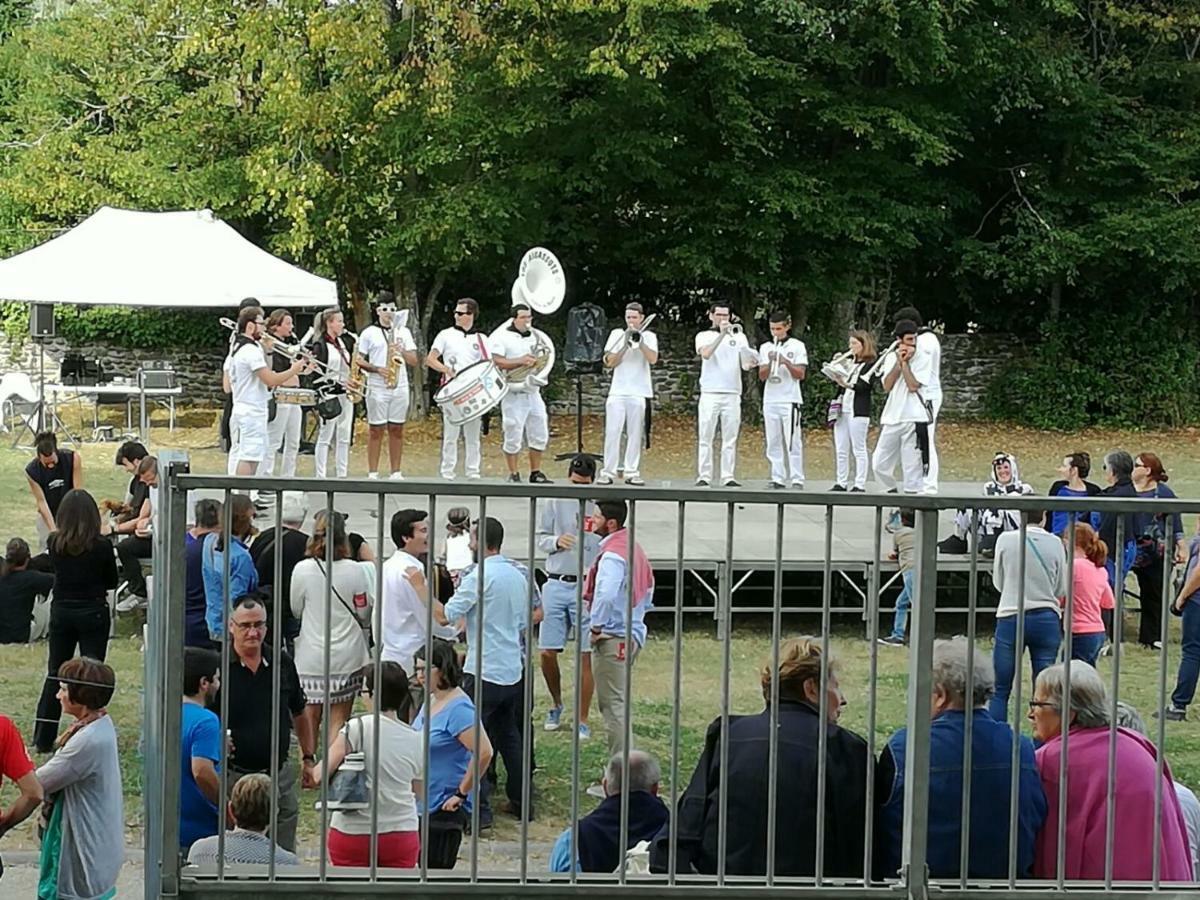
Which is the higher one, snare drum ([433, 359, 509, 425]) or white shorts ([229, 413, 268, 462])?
snare drum ([433, 359, 509, 425])

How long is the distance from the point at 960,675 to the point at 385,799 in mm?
1898

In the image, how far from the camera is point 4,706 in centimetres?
1075

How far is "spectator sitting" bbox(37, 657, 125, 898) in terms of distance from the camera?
20.6 feet

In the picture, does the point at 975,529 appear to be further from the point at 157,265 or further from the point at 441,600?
the point at 157,265

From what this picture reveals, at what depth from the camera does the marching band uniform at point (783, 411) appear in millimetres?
19031

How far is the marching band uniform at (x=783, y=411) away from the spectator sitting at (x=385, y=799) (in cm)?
1313

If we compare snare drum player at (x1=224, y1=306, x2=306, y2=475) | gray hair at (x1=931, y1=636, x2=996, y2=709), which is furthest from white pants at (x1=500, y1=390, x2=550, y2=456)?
gray hair at (x1=931, y1=636, x2=996, y2=709)

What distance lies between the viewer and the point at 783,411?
763 inches

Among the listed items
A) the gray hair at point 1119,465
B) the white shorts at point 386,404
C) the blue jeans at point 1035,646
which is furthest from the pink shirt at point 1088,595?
the white shorts at point 386,404

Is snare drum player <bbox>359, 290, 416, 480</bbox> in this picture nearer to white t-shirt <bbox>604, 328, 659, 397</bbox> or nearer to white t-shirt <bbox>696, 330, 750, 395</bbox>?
white t-shirt <bbox>604, 328, 659, 397</bbox>

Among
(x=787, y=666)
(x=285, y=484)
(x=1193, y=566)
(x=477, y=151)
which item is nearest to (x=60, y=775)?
(x=285, y=484)

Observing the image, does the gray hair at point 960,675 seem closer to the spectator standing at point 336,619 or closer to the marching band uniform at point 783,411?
the spectator standing at point 336,619

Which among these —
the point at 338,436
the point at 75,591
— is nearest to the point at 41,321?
the point at 338,436

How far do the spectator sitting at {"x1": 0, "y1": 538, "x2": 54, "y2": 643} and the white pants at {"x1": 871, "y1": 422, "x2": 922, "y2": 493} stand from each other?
9196mm
